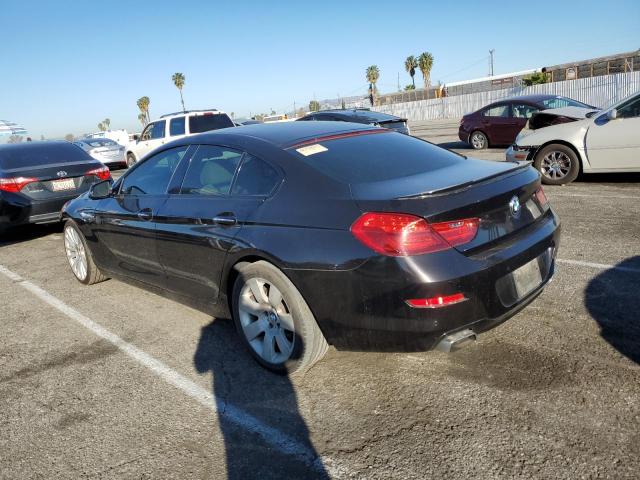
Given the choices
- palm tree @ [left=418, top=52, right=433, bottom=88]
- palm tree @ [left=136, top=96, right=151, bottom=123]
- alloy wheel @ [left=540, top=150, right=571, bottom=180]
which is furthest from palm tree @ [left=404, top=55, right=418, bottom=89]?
alloy wheel @ [left=540, top=150, right=571, bottom=180]

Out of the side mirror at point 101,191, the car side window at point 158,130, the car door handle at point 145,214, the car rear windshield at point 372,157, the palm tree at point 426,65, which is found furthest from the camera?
the palm tree at point 426,65

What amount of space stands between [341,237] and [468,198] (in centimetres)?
70

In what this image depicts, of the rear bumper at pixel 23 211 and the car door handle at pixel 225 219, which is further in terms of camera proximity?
the rear bumper at pixel 23 211

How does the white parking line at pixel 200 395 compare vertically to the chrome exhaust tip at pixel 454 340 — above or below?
below

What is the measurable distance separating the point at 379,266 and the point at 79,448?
1.84 m

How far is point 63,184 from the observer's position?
793cm

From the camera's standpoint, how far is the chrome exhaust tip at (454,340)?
8.67 ft

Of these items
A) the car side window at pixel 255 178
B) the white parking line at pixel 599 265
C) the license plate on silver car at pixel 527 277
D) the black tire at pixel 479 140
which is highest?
the car side window at pixel 255 178

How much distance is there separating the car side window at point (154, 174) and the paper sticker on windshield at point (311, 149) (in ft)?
3.71

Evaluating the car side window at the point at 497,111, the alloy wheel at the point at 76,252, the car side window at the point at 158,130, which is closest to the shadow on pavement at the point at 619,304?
the alloy wheel at the point at 76,252

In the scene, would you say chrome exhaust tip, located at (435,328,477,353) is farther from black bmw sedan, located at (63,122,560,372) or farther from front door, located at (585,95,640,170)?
front door, located at (585,95,640,170)

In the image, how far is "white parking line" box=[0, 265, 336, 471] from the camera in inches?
98.8

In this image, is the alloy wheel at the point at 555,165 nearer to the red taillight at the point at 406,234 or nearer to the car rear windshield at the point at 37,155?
the red taillight at the point at 406,234

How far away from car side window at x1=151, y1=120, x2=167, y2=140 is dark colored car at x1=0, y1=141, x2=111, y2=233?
7150 millimetres
